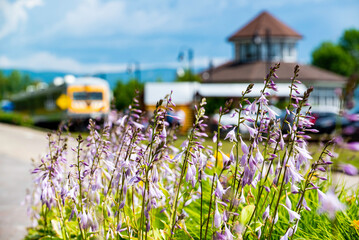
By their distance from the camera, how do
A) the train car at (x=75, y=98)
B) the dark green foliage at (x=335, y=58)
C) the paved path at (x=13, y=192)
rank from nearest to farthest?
the paved path at (x=13, y=192) → the train car at (x=75, y=98) → the dark green foliage at (x=335, y=58)

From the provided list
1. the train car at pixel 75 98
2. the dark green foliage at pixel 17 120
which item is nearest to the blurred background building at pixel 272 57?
the dark green foliage at pixel 17 120

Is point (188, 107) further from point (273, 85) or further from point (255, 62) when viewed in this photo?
point (273, 85)

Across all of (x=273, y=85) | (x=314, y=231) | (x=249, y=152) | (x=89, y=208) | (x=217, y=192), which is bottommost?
(x=314, y=231)

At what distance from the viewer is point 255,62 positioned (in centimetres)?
5788

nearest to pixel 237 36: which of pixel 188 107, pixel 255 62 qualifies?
pixel 255 62

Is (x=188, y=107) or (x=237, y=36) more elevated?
(x=237, y=36)

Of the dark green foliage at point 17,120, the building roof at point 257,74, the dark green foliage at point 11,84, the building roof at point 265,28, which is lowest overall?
the dark green foliage at point 11,84

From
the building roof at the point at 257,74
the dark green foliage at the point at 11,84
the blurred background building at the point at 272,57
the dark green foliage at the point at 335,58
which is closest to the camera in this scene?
the building roof at the point at 257,74

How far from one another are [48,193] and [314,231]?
1709mm

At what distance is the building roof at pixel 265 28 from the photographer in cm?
6100

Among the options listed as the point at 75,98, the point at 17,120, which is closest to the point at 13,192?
the point at 75,98

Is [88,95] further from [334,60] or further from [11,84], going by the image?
[11,84]

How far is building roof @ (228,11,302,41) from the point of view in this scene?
61.0 meters

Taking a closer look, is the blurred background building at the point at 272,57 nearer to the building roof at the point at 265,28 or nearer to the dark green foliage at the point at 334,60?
the building roof at the point at 265,28
